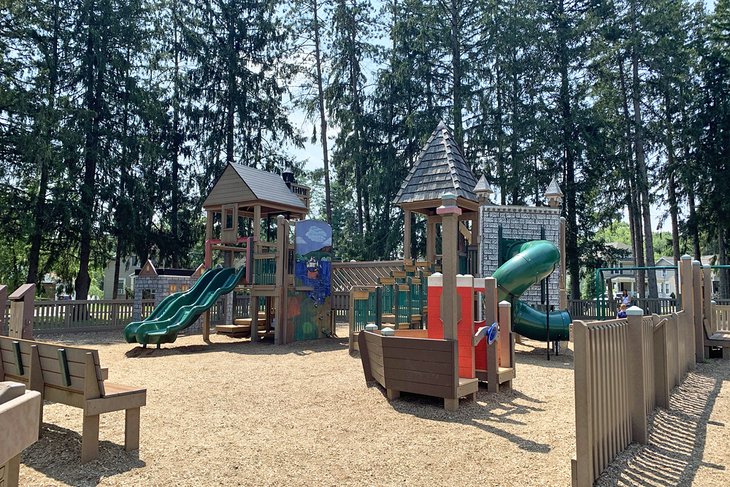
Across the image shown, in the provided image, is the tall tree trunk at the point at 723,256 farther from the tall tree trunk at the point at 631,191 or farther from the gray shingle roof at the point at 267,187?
the gray shingle roof at the point at 267,187

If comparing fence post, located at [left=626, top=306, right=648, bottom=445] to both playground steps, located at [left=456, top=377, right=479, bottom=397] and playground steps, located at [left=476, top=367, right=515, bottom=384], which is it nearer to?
playground steps, located at [left=456, top=377, right=479, bottom=397]

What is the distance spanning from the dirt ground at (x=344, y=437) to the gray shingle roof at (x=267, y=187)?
7.50 m

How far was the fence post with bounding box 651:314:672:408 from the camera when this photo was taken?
649cm

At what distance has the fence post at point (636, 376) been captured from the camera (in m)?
4.92

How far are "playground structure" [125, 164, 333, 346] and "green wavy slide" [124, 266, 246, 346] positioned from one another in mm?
23

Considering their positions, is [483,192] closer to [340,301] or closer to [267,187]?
[340,301]

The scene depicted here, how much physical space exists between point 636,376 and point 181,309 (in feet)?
35.8

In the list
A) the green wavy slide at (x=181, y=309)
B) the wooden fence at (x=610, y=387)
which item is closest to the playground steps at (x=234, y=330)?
the green wavy slide at (x=181, y=309)

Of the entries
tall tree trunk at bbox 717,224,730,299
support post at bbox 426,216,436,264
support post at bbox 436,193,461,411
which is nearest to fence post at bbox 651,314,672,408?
support post at bbox 436,193,461,411

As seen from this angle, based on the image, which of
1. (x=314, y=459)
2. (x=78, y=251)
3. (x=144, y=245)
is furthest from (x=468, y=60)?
(x=314, y=459)

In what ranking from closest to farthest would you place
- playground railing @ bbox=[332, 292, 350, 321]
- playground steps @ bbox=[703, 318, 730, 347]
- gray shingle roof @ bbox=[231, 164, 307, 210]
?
playground steps @ bbox=[703, 318, 730, 347] → playground railing @ bbox=[332, 292, 350, 321] → gray shingle roof @ bbox=[231, 164, 307, 210]

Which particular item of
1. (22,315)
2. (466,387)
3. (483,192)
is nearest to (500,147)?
(483,192)

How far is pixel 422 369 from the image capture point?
21.2 feet

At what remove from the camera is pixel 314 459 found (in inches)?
179
